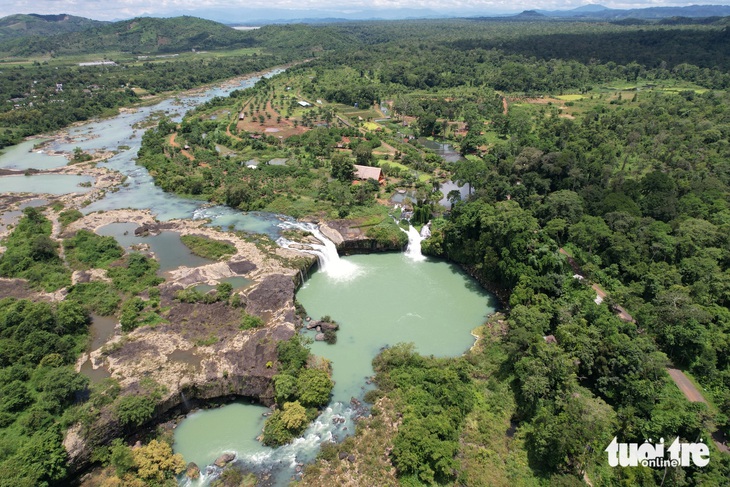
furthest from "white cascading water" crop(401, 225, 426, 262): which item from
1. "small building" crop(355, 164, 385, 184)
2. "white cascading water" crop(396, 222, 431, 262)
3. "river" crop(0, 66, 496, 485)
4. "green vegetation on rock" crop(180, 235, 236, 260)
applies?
"green vegetation on rock" crop(180, 235, 236, 260)

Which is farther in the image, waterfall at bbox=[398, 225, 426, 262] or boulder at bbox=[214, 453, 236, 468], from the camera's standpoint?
waterfall at bbox=[398, 225, 426, 262]

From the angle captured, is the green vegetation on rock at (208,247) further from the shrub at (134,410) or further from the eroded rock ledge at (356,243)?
the shrub at (134,410)

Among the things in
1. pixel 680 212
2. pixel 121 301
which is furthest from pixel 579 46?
→ pixel 121 301

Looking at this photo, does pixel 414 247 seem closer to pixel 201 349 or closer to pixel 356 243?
pixel 356 243

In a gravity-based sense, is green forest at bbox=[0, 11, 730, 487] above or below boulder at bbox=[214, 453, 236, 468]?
above

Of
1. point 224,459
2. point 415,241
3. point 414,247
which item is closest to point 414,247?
point 414,247

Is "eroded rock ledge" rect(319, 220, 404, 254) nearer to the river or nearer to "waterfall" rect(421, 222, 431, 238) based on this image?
the river
